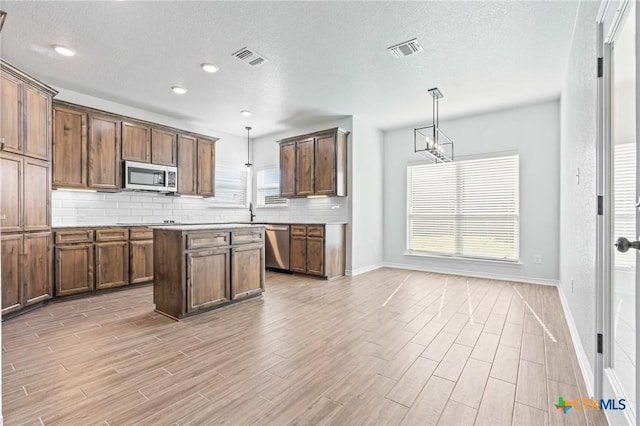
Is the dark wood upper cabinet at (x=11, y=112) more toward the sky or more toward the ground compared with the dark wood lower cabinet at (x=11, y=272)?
Result: more toward the sky

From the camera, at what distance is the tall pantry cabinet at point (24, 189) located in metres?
3.00

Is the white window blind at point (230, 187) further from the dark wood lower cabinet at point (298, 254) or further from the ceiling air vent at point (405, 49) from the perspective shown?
the ceiling air vent at point (405, 49)

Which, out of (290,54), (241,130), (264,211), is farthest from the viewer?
(264,211)

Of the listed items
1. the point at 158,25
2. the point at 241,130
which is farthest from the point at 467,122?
the point at 158,25

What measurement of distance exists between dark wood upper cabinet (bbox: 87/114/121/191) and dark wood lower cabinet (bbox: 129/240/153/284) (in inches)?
35.2

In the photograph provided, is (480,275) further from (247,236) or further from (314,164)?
(247,236)

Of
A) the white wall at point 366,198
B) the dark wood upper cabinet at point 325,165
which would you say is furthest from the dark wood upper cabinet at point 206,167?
the white wall at point 366,198

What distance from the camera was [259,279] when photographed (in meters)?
3.85

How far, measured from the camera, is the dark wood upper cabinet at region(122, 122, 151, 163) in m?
4.51

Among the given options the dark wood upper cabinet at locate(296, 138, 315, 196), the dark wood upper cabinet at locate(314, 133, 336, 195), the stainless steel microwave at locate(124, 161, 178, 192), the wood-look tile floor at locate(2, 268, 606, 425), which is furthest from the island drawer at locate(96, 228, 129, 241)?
the dark wood upper cabinet at locate(314, 133, 336, 195)

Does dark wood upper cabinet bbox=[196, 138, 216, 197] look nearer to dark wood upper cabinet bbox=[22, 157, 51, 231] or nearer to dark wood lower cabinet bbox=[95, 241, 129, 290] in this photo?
dark wood lower cabinet bbox=[95, 241, 129, 290]

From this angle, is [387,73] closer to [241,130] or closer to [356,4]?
[356,4]

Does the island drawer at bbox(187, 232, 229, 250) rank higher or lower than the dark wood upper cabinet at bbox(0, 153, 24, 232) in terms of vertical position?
lower

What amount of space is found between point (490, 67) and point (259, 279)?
147 inches
